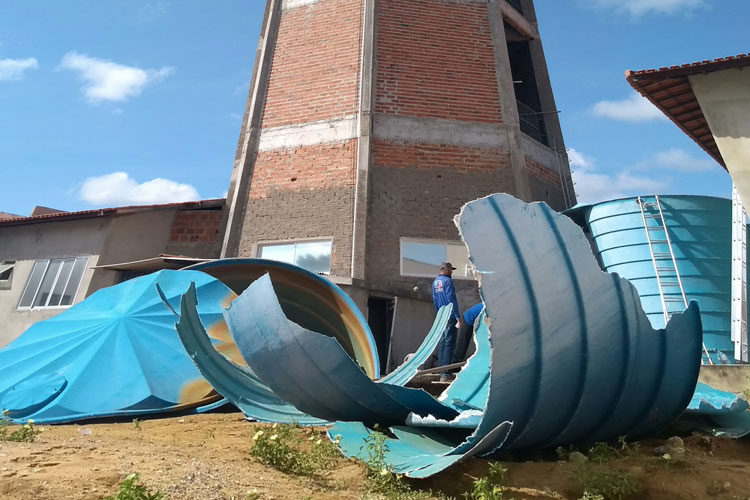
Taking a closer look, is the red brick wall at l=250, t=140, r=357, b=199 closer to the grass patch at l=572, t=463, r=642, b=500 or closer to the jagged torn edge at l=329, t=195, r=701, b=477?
the jagged torn edge at l=329, t=195, r=701, b=477

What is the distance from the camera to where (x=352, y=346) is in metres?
6.63

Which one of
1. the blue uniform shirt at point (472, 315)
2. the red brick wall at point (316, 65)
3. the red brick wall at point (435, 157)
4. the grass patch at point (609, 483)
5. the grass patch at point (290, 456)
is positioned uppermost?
the red brick wall at point (316, 65)

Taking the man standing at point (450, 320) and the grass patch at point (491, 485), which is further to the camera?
the man standing at point (450, 320)

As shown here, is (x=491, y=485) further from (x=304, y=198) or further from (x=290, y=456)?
(x=304, y=198)

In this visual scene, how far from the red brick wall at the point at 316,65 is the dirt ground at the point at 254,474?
939 centimetres

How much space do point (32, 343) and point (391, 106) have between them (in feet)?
26.5

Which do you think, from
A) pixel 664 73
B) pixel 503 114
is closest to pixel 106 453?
pixel 664 73

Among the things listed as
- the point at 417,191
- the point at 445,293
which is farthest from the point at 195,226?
the point at 445,293

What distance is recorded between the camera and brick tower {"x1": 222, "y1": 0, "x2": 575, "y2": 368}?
10234 mm

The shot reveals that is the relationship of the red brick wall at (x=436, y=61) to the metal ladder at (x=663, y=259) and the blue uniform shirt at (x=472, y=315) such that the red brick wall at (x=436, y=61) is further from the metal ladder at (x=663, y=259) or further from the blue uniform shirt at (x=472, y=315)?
the blue uniform shirt at (x=472, y=315)

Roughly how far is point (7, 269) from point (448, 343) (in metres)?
11.0

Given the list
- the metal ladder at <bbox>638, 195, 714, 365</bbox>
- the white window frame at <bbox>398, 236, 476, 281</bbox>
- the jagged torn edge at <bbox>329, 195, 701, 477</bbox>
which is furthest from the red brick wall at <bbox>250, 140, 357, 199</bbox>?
the jagged torn edge at <bbox>329, 195, 701, 477</bbox>

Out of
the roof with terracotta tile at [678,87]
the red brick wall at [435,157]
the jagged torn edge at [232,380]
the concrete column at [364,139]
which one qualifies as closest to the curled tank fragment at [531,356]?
the jagged torn edge at [232,380]

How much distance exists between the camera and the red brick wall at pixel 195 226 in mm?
11633
